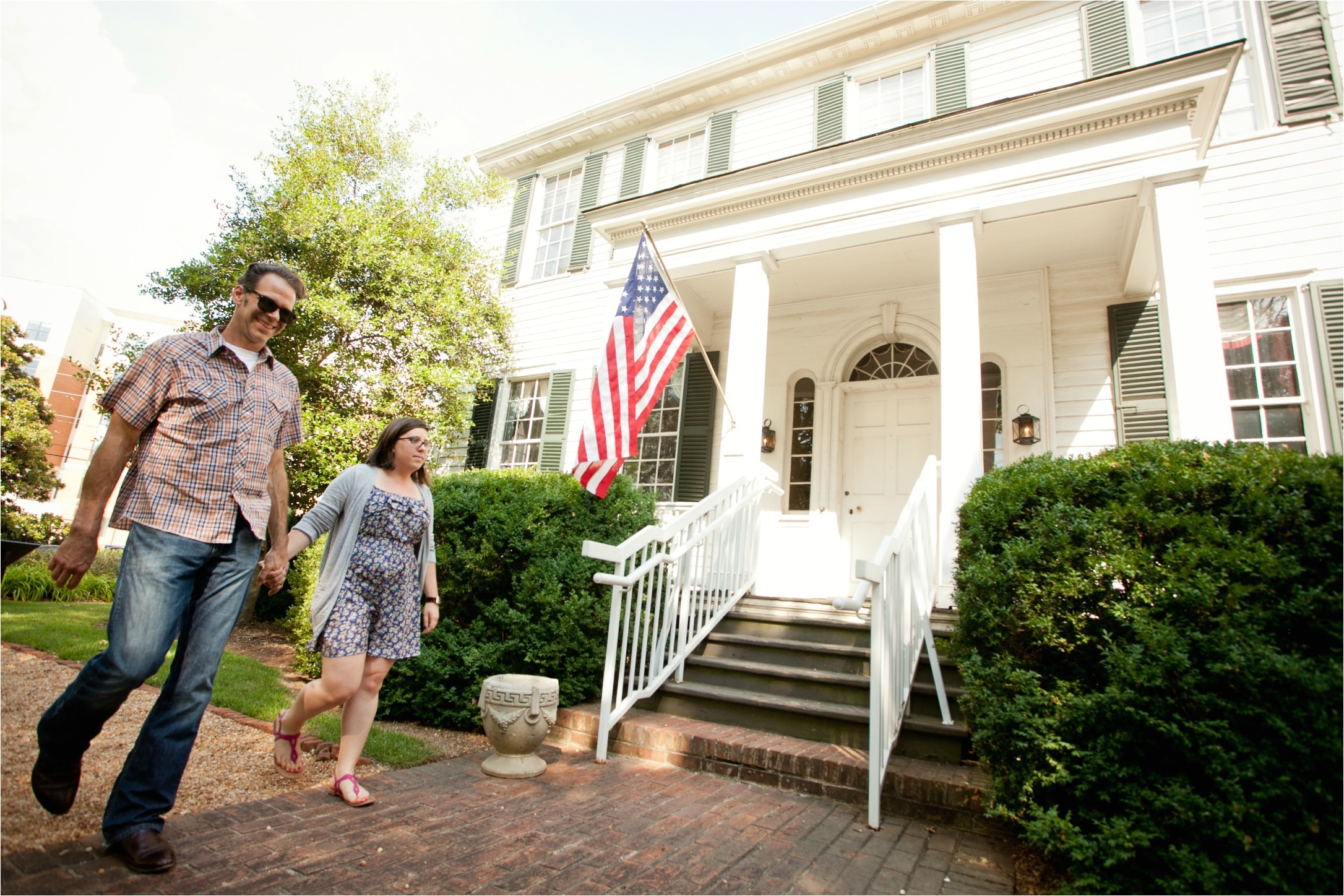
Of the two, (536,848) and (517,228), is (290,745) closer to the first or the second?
(536,848)

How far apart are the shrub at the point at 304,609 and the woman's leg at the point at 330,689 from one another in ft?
4.55

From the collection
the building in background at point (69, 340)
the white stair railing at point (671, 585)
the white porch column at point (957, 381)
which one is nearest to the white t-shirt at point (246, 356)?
the white stair railing at point (671, 585)

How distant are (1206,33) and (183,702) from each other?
965 cm

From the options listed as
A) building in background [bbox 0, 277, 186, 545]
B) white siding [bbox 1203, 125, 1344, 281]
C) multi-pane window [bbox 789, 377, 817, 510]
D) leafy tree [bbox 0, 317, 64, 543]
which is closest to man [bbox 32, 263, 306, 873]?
multi-pane window [bbox 789, 377, 817, 510]

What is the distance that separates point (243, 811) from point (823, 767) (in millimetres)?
2540

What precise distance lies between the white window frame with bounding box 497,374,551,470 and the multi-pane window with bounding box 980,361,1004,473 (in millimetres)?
5553

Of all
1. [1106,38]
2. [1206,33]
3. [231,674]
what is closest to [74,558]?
[231,674]

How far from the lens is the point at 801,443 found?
7.46 m

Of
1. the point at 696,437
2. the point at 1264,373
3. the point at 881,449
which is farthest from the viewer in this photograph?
the point at 696,437

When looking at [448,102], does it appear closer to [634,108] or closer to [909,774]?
[634,108]

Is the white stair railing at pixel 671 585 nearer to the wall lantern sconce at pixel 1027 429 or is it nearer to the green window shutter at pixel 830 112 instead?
the wall lantern sconce at pixel 1027 429

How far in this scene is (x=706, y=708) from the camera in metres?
4.02

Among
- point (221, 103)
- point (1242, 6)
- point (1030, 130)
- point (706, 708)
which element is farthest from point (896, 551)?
point (1242, 6)

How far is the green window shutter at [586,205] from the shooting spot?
9406mm
